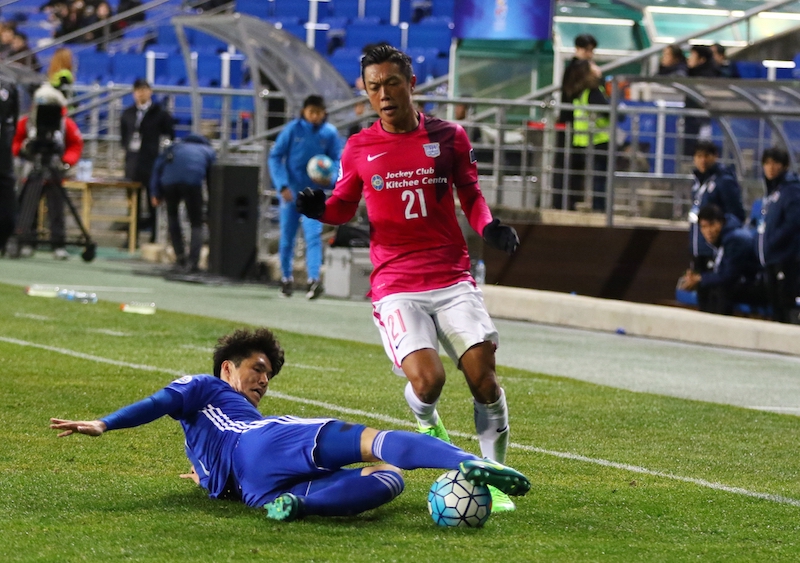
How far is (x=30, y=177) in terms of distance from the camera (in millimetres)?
21109

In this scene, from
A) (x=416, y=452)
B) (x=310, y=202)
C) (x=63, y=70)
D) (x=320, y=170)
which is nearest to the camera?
(x=416, y=452)

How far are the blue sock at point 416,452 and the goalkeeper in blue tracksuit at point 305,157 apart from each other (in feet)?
38.8

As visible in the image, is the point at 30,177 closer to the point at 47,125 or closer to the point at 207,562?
the point at 47,125

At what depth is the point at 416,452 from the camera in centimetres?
558

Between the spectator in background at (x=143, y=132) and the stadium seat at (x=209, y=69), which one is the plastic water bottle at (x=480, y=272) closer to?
the spectator in background at (x=143, y=132)

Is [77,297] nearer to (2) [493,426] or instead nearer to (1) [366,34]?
(2) [493,426]

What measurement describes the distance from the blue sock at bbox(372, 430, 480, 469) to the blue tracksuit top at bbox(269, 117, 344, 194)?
11989mm

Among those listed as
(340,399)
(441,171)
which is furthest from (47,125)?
(441,171)

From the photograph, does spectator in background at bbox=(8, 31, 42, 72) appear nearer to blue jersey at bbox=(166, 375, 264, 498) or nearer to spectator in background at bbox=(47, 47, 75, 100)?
spectator in background at bbox=(47, 47, 75, 100)

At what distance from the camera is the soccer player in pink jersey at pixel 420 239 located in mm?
6590

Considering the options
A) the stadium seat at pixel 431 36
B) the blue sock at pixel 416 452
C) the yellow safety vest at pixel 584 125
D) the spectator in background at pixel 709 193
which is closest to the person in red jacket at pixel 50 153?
the yellow safety vest at pixel 584 125

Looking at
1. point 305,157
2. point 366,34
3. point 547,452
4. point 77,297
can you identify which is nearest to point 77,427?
point 547,452

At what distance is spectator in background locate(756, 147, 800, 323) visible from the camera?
14.7 metres

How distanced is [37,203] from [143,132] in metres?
2.34
